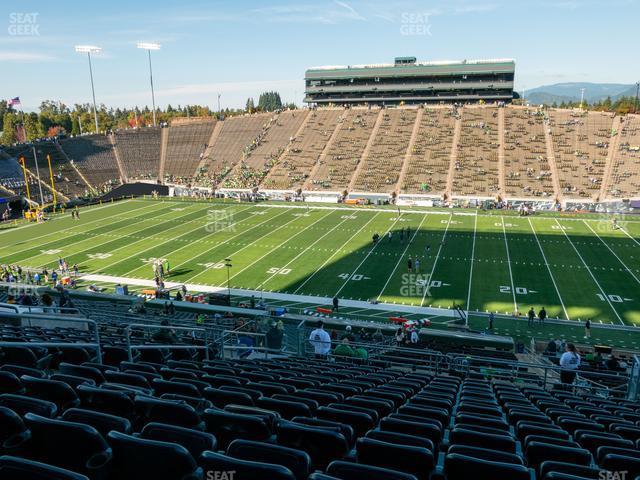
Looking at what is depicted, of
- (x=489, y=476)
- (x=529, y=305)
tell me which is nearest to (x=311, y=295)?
(x=529, y=305)

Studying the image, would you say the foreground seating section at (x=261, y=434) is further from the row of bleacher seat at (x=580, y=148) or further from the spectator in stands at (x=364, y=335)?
the row of bleacher seat at (x=580, y=148)

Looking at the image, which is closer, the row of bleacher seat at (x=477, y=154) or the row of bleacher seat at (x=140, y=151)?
the row of bleacher seat at (x=477, y=154)

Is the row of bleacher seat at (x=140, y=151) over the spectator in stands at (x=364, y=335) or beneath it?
over

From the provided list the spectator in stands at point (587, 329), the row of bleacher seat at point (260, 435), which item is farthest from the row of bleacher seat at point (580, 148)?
the row of bleacher seat at point (260, 435)

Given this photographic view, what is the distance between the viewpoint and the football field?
2723cm

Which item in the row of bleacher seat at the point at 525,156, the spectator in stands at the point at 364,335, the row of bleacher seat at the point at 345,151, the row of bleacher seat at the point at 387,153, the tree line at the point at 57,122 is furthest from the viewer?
the tree line at the point at 57,122

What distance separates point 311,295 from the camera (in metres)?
27.4

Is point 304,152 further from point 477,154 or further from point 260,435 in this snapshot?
point 260,435

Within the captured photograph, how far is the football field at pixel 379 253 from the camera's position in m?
27.2

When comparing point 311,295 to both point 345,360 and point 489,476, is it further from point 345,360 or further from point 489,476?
point 489,476

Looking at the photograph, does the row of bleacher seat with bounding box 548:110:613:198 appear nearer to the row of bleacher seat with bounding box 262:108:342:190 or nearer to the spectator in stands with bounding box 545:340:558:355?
the row of bleacher seat with bounding box 262:108:342:190

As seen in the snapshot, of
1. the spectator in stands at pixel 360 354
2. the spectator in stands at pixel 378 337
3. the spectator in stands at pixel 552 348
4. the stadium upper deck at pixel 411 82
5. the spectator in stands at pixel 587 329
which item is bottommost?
the spectator in stands at pixel 587 329

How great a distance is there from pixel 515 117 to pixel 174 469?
77297 millimetres

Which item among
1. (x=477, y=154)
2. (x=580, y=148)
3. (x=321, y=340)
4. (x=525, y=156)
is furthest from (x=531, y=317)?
(x=580, y=148)
